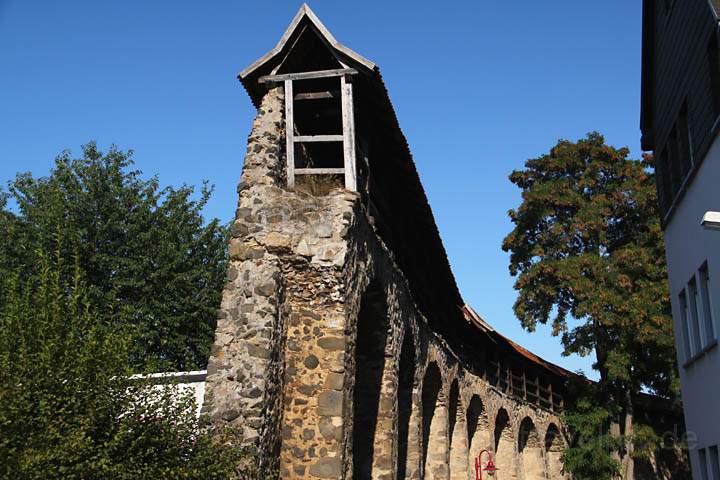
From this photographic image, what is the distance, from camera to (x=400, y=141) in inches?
475

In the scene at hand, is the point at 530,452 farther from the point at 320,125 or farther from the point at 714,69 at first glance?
the point at 714,69

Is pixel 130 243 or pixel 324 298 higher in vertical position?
pixel 130 243

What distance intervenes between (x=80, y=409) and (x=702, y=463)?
403 inches

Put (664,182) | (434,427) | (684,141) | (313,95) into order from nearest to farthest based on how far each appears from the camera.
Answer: (313,95) < (684,141) < (664,182) < (434,427)

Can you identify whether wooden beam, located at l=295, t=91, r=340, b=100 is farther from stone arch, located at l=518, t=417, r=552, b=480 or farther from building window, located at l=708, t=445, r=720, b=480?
stone arch, located at l=518, t=417, r=552, b=480

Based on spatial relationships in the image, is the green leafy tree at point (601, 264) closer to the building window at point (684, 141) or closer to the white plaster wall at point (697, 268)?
the white plaster wall at point (697, 268)

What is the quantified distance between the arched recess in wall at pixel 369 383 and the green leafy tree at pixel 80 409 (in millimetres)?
4761

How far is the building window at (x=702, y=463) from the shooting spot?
1262 cm

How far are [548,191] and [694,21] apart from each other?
→ 1406 centimetres

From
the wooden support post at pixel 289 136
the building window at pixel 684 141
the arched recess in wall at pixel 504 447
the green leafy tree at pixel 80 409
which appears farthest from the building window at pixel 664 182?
the arched recess in wall at pixel 504 447

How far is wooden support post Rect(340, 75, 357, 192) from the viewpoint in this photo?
34.1 feet

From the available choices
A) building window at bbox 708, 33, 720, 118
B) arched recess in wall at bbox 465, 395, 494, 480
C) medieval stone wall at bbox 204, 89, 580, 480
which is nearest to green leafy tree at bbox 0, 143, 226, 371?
arched recess in wall at bbox 465, 395, 494, 480

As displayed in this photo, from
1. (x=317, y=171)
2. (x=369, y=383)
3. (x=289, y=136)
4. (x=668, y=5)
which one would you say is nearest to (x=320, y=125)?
(x=289, y=136)

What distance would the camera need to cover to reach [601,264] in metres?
24.1
